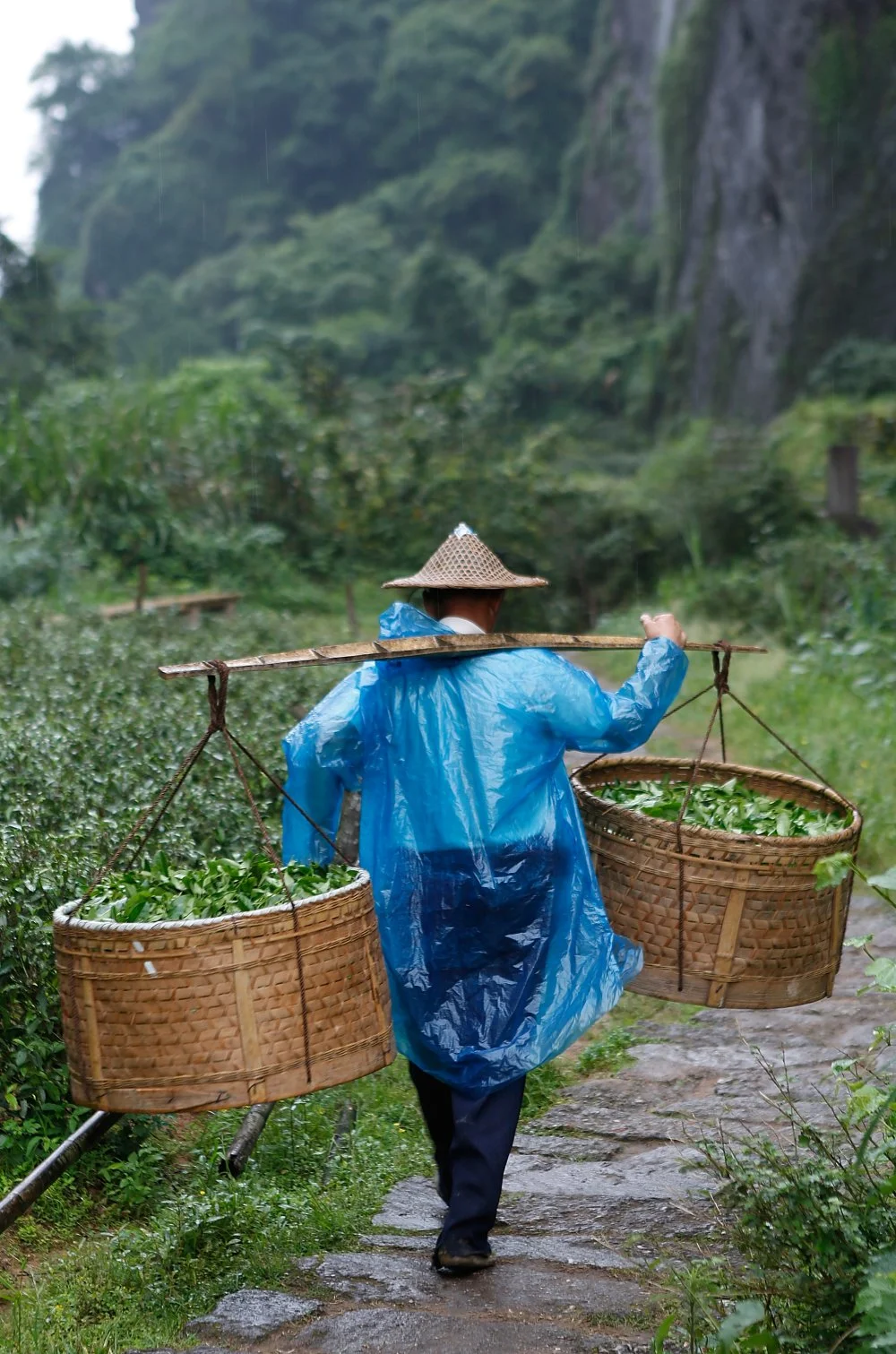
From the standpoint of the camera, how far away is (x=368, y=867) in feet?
11.6

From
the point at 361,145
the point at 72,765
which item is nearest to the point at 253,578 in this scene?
the point at 72,765

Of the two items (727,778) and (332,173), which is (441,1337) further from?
(332,173)

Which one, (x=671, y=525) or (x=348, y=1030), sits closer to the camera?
(x=348, y=1030)

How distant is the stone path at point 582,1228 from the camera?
2936 millimetres

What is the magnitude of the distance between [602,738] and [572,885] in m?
0.37

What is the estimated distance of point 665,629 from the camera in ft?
11.9

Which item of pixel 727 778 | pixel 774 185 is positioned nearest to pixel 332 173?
pixel 774 185

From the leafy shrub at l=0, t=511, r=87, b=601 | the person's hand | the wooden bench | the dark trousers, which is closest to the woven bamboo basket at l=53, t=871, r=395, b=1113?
the dark trousers

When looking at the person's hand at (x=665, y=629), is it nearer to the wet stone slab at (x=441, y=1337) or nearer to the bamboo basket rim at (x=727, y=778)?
the bamboo basket rim at (x=727, y=778)

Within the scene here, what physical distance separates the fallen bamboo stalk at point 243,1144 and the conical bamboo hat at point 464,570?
1.40 meters

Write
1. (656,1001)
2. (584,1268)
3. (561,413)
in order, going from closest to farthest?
(584,1268)
(656,1001)
(561,413)

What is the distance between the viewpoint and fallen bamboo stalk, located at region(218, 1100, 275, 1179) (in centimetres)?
380

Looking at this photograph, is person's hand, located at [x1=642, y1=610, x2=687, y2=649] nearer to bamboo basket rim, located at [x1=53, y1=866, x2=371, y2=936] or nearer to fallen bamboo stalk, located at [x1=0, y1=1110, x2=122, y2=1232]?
bamboo basket rim, located at [x1=53, y1=866, x2=371, y2=936]

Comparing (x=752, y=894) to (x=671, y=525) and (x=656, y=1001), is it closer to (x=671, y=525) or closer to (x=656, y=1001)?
(x=656, y=1001)
